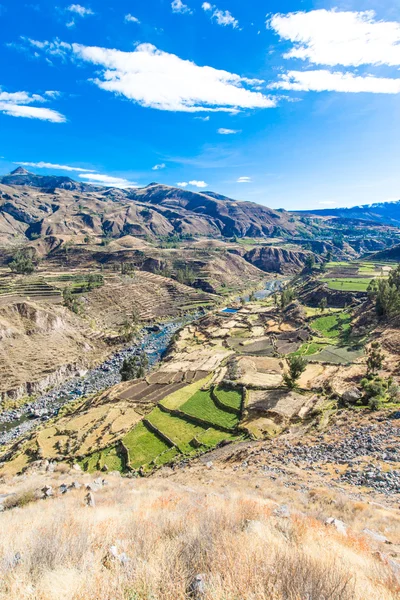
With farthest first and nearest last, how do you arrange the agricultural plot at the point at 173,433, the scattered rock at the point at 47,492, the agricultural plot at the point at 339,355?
the agricultural plot at the point at 339,355 < the agricultural plot at the point at 173,433 < the scattered rock at the point at 47,492

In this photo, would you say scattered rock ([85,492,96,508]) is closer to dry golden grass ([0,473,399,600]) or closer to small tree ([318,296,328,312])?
dry golden grass ([0,473,399,600])

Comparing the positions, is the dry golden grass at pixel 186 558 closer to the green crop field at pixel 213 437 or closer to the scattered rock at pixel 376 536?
the scattered rock at pixel 376 536

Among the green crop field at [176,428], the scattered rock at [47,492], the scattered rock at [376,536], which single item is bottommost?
the green crop field at [176,428]

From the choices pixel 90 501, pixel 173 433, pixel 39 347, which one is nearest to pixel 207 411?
pixel 173 433

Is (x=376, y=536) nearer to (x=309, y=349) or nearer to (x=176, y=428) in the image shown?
(x=176, y=428)

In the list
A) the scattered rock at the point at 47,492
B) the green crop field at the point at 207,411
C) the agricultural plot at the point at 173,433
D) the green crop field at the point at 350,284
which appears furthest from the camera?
the green crop field at the point at 350,284

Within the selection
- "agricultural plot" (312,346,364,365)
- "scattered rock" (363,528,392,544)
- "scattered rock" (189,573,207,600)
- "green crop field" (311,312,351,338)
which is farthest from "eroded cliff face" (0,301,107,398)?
"scattered rock" (363,528,392,544)

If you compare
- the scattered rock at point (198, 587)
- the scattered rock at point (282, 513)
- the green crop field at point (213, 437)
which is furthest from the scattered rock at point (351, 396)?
the scattered rock at point (198, 587)
